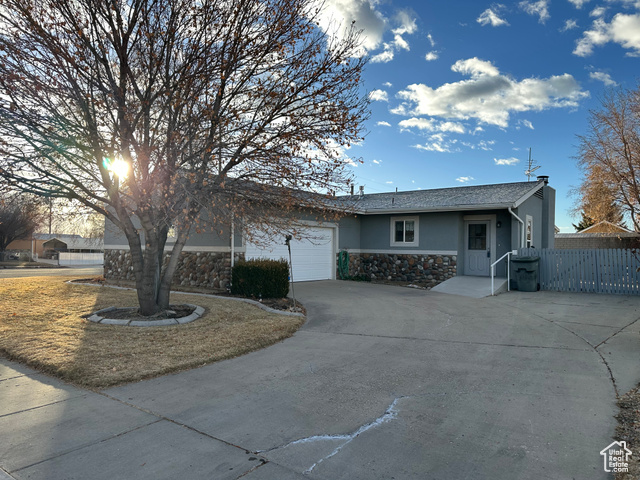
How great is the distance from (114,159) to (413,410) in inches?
274

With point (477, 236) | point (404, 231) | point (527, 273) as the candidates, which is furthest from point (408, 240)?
point (527, 273)

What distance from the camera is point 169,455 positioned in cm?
322

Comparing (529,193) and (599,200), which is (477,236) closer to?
(529,193)

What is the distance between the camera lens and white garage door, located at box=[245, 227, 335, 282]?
14405 millimetres

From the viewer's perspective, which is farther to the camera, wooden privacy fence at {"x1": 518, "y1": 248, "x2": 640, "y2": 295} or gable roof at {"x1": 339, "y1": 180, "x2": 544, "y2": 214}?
gable roof at {"x1": 339, "y1": 180, "x2": 544, "y2": 214}

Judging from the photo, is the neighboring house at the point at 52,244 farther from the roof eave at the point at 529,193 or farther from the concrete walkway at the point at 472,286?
the roof eave at the point at 529,193

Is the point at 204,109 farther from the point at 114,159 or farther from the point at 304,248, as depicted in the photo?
the point at 304,248

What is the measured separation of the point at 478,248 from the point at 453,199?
208 centimetres

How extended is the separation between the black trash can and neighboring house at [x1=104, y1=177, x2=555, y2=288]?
4.07ft

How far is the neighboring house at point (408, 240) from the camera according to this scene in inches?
556

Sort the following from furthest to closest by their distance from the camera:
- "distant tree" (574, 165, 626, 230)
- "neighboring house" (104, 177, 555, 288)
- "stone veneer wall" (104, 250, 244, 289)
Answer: "distant tree" (574, 165, 626, 230) < "neighboring house" (104, 177, 555, 288) < "stone veneer wall" (104, 250, 244, 289)

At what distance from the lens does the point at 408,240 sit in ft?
55.8

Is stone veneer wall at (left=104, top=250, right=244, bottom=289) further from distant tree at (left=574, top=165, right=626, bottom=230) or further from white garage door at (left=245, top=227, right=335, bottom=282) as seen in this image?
distant tree at (left=574, top=165, right=626, bottom=230)

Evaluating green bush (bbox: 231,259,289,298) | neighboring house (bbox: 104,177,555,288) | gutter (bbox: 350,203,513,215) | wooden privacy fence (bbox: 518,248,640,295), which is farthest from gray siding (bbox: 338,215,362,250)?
wooden privacy fence (bbox: 518,248,640,295)
